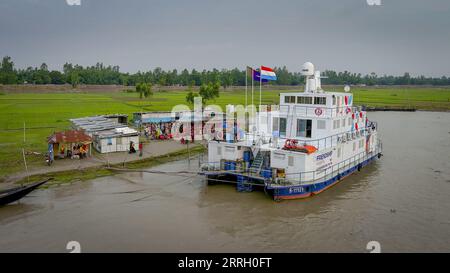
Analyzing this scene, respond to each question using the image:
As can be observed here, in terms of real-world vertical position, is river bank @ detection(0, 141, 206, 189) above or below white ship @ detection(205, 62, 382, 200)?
below

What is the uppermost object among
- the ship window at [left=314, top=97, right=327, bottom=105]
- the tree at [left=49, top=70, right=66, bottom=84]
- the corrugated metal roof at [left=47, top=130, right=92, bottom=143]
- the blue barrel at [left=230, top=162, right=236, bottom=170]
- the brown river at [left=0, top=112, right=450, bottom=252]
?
the tree at [left=49, top=70, right=66, bottom=84]

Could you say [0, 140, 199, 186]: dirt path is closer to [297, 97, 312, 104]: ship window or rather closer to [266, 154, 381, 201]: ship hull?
[297, 97, 312, 104]: ship window

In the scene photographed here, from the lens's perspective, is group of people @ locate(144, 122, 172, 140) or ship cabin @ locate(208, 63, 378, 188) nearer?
ship cabin @ locate(208, 63, 378, 188)

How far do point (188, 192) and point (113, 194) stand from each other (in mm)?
4637

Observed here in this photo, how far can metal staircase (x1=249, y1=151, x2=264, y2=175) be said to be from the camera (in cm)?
2350

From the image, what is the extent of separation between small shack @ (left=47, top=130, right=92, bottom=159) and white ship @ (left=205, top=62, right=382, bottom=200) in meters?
11.5

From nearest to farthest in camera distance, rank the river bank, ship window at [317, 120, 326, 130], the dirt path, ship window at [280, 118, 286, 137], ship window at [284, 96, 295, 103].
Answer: the river bank → the dirt path → ship window at [317, 120, 326, 130] → ship window at [280, 118, 286, 137] → ship window at [284, 96, 295, 103]

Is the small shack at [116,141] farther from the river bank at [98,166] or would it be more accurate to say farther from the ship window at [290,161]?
the ship window at [290,161]

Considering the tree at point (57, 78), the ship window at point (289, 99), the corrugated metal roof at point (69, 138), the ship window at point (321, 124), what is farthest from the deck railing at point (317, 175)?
the tree at point (57, 78)

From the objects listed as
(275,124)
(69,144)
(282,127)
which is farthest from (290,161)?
(69,144)

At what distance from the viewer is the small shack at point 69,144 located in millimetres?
29406

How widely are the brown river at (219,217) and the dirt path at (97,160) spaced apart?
9.61ft

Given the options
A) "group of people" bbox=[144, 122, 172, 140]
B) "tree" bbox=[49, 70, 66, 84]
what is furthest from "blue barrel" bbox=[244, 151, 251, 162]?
"tree" bbox=[49, 70, 66, 84]
